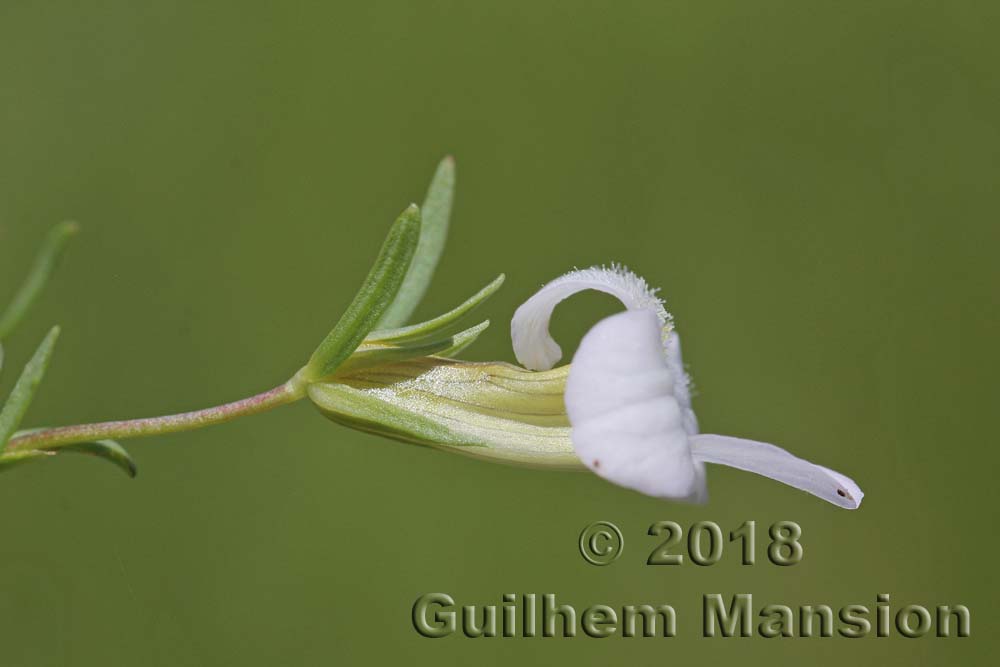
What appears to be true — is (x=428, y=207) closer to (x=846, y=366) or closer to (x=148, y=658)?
(x=148, y=658)

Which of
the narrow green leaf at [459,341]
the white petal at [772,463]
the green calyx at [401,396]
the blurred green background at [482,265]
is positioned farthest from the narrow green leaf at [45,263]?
the blurred green background at [482,265]

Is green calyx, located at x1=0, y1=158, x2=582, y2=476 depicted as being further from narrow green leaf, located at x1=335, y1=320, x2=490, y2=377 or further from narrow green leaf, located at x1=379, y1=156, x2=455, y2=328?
narrow green leaf, located at x1=379, y1=156, x2=455, y2=328

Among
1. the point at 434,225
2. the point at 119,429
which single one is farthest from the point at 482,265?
the point at 119,429

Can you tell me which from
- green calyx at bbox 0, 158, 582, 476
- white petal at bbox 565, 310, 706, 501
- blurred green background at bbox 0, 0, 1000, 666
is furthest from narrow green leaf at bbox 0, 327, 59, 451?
blurred green background at bbox 0, 0, 1000, 666

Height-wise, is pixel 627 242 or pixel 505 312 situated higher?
pixel 627 242

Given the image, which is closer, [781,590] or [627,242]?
[781,590]

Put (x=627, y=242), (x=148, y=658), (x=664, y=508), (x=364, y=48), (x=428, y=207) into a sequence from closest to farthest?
(x=428, y=207)
(x=148, y=658)
(x=664, y=508)
(x=627, y=242)
(x=364, y=48)

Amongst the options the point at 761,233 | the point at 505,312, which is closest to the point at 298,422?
the point at 505,312

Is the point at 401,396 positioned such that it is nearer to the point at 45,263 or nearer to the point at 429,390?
the point at 429,390
